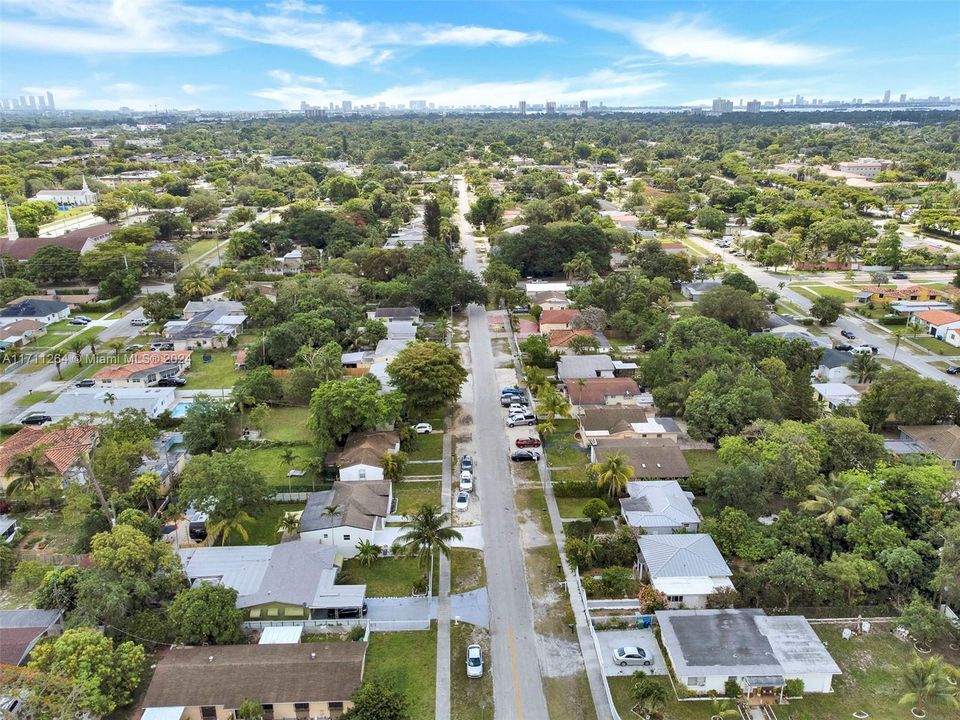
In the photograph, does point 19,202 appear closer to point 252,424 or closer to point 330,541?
point 252,424

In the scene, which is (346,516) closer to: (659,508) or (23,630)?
(23,630)

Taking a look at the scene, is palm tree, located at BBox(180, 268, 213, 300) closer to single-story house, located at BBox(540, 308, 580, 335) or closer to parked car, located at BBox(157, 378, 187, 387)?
parked car, located at BBox(157, 378, 187, 387)

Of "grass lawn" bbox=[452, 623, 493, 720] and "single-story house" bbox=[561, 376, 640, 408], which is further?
"single-story house" bbox=[561, 376, 640, 408]

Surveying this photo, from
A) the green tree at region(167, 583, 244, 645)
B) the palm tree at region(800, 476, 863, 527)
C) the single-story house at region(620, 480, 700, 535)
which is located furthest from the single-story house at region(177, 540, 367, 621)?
the palm tree at region(800, 476, 863, 527)

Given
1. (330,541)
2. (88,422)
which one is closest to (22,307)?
(88,422)

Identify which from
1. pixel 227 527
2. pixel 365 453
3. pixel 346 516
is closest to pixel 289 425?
pixel 365 453

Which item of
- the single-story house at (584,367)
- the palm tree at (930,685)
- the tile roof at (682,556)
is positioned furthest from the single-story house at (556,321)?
the palm tree at (930,685)
